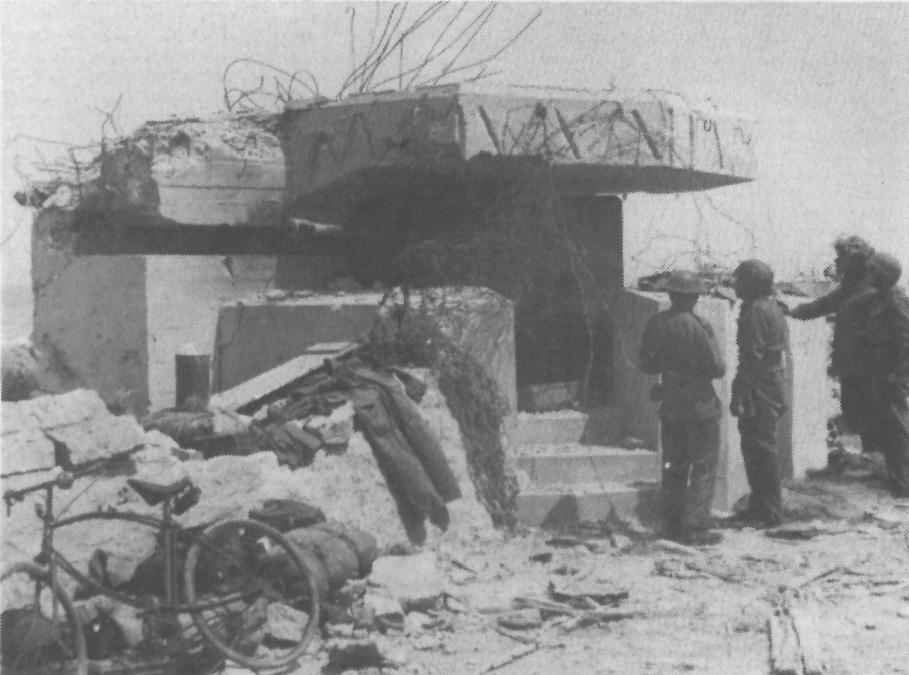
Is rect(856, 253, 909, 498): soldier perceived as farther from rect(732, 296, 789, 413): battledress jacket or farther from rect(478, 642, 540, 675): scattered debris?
rect(478, 642, 540, 675): scattered debris

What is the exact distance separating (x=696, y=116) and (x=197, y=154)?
411cm

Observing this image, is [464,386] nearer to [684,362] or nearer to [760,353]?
[684,362]

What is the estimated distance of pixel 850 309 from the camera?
10.6 m

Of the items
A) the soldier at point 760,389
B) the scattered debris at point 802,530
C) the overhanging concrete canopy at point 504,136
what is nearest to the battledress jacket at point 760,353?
the soldier at point 760,389

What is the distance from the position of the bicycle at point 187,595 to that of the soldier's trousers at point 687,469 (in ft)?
11.5

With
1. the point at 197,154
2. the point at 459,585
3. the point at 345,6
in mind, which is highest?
the point at 345,6

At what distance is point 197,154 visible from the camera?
9.61m

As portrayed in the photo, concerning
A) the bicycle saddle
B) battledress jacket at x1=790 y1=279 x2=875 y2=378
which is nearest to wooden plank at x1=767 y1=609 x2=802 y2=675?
the bicycle saddle

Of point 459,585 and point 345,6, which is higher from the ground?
point 345,6

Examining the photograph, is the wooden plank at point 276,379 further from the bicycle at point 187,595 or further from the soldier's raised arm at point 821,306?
the soldier's raised arm at point 821,306

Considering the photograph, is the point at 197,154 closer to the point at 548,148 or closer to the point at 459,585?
the point at 548,148

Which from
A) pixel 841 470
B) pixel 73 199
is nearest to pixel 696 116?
pixel 841 470

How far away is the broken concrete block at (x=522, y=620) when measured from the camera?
6.48m

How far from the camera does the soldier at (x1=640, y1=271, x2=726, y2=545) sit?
337 inches
